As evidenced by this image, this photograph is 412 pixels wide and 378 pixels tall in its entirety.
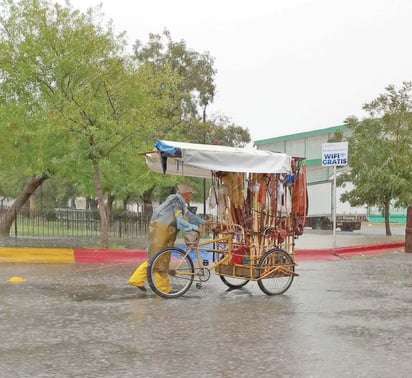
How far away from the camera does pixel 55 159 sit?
17844 millimetres

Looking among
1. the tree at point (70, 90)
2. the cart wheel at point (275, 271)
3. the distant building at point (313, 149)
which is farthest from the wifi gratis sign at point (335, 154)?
the distant building at point (313, 149)

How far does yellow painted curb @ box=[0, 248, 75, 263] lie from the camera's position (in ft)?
51.3

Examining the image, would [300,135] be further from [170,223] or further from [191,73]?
[170,223]

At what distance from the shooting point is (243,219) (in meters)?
10.9

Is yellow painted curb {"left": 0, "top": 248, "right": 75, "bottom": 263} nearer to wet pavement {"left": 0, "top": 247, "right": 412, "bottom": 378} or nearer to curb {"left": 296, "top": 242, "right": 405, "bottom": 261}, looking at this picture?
wet pavement {"left": 0, "top": 247, "right": 412, "bottom": 378}

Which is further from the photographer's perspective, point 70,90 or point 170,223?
point 70,90

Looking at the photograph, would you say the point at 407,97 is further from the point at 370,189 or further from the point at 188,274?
the point at 188,274

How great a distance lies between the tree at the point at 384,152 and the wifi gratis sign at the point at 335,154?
24.1 feet

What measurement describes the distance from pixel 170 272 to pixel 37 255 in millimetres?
6969

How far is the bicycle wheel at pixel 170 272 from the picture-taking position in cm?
998

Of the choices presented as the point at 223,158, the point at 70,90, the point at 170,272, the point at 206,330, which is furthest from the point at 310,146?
the point at 206,330

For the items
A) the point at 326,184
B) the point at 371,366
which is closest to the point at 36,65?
the point at 371,366

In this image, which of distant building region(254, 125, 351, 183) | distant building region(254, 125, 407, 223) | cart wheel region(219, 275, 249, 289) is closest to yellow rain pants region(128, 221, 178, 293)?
cart wheel region(219, 275, 249, 289)

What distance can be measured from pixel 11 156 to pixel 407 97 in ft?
56.7
